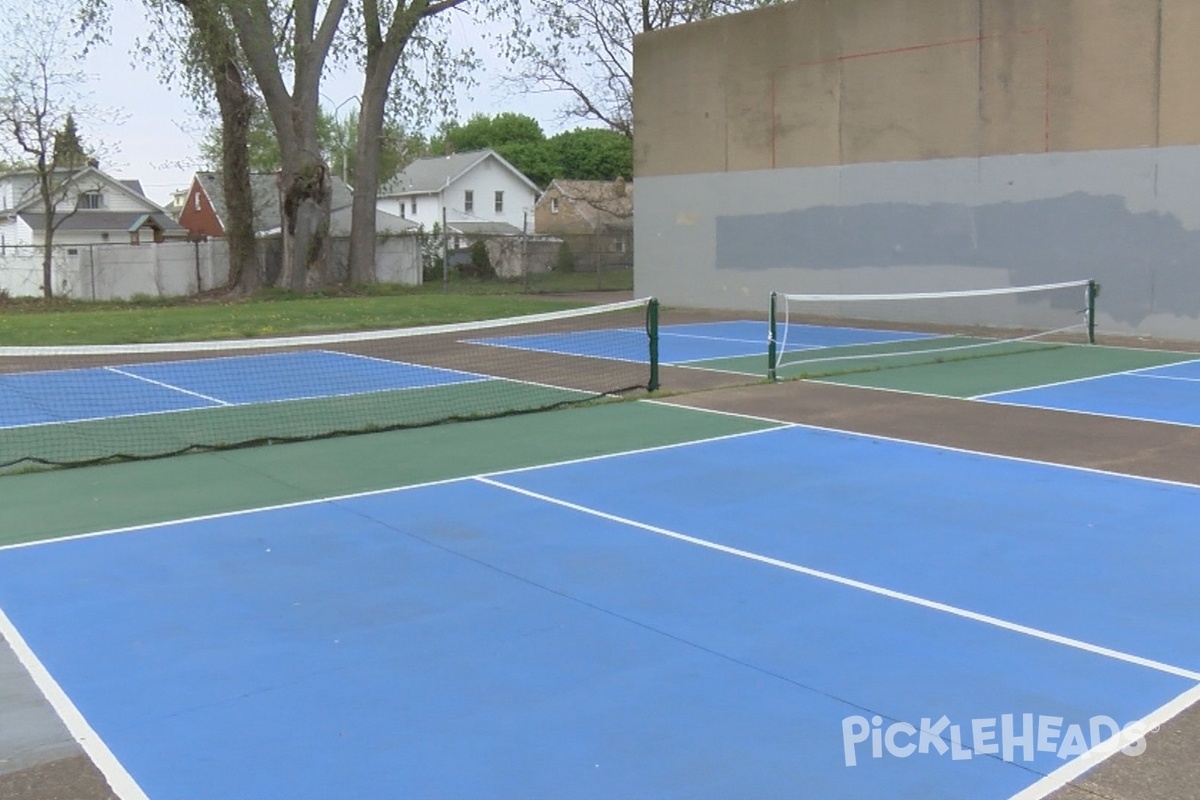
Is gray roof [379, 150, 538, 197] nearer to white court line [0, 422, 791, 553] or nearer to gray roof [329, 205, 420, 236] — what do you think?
gray roof [329, 205, 420, 236]

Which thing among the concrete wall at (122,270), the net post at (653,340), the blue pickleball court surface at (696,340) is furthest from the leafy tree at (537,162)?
the net post at (653,340)

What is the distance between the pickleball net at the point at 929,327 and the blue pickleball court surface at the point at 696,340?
0.09 m

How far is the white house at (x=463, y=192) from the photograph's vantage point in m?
69.4

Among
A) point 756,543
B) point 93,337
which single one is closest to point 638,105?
point 93,337

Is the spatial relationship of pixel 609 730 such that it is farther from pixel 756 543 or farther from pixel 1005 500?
pixel 1005 500

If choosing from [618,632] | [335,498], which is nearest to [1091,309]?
[335,498]

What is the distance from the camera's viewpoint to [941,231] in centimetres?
2378

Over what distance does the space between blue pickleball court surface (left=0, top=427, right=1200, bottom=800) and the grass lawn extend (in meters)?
14.5

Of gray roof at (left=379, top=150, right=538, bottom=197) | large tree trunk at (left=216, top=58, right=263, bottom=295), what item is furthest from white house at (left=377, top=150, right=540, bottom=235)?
large tree trunk at (left=216, top=58, right=263, bottom=295)

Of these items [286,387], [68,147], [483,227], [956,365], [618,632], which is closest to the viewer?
[618,632]

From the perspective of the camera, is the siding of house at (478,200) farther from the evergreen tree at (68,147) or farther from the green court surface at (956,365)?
the green court surface at (956,365)

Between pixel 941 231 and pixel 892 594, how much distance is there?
18418mm

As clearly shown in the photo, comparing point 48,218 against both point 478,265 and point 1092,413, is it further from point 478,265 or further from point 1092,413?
point 1092,413

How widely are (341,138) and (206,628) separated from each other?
87.0 meters
